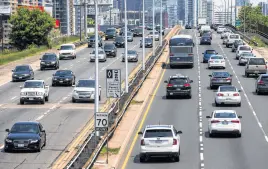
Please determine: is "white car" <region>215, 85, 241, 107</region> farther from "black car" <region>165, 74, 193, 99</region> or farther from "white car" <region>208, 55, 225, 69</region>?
"white car" <region>208, 55, 225, 69</region>

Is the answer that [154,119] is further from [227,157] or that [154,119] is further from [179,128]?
[227,157]

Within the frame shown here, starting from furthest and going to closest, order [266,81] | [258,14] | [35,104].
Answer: [258,14] < [266,81] < [35,104]

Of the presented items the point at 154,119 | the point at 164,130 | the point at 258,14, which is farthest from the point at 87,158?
the point at 258,14

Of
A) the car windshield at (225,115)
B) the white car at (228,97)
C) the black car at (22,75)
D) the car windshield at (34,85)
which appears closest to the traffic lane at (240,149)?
the car windshield at (225,115)

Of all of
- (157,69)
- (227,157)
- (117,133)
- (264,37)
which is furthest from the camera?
(264,37)

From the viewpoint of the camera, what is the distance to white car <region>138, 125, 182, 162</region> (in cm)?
2900

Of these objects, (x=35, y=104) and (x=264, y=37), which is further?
(x=264, y=37)

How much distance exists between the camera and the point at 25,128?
3259 centimetres

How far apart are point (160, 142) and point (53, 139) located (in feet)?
27.0

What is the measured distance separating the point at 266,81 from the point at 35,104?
656 inches

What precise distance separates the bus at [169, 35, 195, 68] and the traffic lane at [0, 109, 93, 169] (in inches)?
1106

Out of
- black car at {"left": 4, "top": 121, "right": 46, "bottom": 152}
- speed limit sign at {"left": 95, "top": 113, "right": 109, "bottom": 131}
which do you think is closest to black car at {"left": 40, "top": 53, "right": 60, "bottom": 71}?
black car at {"left": 4, "top": 121, "right": 46, "bottom": 152}

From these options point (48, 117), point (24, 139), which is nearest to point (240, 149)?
point (24, 139)

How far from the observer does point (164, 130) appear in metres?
29.2
